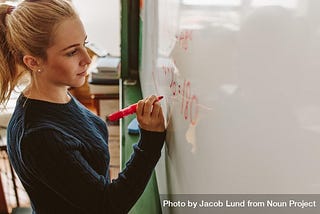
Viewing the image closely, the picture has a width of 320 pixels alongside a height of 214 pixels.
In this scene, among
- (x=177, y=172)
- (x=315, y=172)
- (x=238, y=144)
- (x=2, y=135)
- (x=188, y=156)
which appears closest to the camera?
(x=315, y=172)

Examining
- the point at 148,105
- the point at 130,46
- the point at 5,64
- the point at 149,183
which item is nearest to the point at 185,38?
the point at 148,105

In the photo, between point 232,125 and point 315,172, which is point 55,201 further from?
point 315,172

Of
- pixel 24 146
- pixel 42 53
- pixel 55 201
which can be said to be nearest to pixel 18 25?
pixel 42 53

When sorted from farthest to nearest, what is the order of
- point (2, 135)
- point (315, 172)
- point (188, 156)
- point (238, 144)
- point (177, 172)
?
point (2, 135) < point (177, 172) < point (188, 156) < point (238, 144) < point (315, 172)

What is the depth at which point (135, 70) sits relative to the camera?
2.63 metres

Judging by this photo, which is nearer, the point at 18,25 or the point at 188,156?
the point at 188,156

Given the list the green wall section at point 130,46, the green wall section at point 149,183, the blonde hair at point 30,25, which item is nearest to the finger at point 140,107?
the blonde hair at point 30,25

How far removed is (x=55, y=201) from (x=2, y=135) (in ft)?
6.35

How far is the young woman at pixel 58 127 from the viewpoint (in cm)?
77

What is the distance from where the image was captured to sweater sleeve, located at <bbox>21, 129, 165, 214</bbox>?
0.76 meters

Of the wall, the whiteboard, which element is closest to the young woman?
the whiteboard

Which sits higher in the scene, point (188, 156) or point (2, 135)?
point (188, 156)

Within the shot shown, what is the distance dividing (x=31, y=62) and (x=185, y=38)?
0.38 meters

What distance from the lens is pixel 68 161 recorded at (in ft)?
2.49
